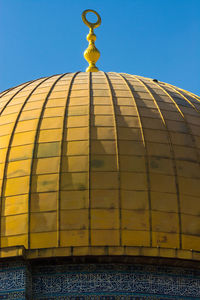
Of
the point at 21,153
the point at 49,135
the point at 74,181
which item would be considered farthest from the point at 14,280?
the point at 49,135

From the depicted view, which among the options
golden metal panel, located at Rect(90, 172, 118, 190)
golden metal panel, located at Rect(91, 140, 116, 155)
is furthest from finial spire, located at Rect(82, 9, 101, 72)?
golden metal panel, located at Rect(90, 172, 118, 190)

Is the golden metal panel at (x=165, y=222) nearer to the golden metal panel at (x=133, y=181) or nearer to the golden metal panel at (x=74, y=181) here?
the golden metal panel at (x=133, y=181)

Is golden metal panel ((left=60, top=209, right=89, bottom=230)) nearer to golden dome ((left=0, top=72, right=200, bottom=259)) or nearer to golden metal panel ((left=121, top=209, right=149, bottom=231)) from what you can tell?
golden dome ((left=0, top=72, right=200, bottom=259))

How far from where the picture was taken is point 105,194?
15406mm

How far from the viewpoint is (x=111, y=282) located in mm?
14695

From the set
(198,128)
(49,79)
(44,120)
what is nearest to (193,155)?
(198,128)

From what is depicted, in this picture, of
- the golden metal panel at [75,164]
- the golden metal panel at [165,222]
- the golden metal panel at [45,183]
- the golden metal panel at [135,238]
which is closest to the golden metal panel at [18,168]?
the golden metal panel at [45,183]

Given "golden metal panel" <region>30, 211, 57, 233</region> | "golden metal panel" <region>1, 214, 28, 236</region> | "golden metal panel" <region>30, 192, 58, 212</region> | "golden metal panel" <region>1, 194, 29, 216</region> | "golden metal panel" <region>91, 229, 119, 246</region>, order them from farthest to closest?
"golden metal panel" <region>1, 194, 29, 216</region>, "golden metal panel" <region>30, 192, 58, 212</region>, "golden metal panel" <region>1, 214, 28, 236</region>, "golden metal panel" <region>30, 211, 57, 233</region>, "golden metal panel" <region>91, 229, 119, 246</region>

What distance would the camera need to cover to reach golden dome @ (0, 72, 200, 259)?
1505cm

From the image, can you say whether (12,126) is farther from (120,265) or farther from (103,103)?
(120,265)

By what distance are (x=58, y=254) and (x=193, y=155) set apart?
13.4 feet

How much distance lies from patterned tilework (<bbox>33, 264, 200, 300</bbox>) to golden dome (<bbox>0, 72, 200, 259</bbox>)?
0.49 meters

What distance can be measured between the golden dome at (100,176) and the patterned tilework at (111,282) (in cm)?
49

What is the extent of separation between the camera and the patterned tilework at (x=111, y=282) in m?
14.6
